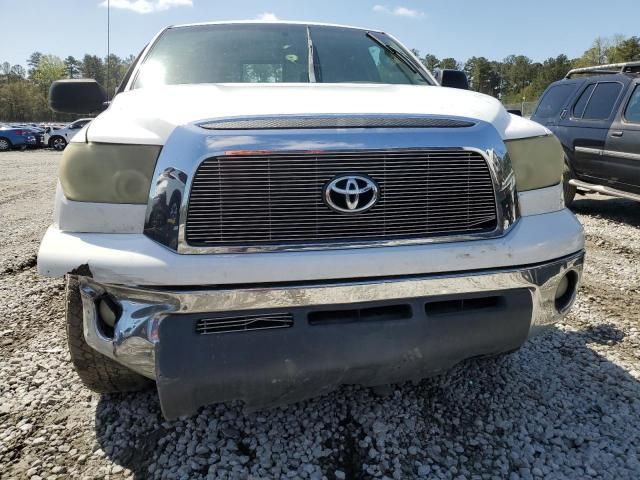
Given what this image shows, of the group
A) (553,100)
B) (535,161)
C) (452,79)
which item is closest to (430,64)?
(553,100)

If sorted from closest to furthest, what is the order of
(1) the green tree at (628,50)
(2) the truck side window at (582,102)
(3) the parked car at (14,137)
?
(2) the truck side window at (582,102)
(3) the parked car at (14,137)
(1) the green tree at (628,50)

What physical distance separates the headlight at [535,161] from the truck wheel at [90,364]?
1.83 meters

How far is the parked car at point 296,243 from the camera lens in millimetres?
1750

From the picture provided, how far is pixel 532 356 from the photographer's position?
293 centimetres

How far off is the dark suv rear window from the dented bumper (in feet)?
20.3

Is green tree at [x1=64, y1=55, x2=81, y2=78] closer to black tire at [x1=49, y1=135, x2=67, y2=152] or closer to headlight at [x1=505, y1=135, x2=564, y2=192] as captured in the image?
black tire at [x1=49, y1=135, x2=67, y2=152]

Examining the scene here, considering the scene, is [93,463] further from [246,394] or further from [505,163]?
[505,163]

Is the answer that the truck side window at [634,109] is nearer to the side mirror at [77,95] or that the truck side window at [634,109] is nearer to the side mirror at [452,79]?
the side mirror at [452,79]

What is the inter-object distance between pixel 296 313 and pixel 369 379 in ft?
1.31

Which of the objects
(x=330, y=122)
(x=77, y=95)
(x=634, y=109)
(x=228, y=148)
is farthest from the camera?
(x=634, y=109)

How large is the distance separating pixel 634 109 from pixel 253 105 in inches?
231

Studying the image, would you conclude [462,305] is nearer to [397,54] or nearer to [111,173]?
[111,173]

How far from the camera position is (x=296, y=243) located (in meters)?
1.82

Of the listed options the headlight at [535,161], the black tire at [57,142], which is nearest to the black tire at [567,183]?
the headlight at [535,161]
